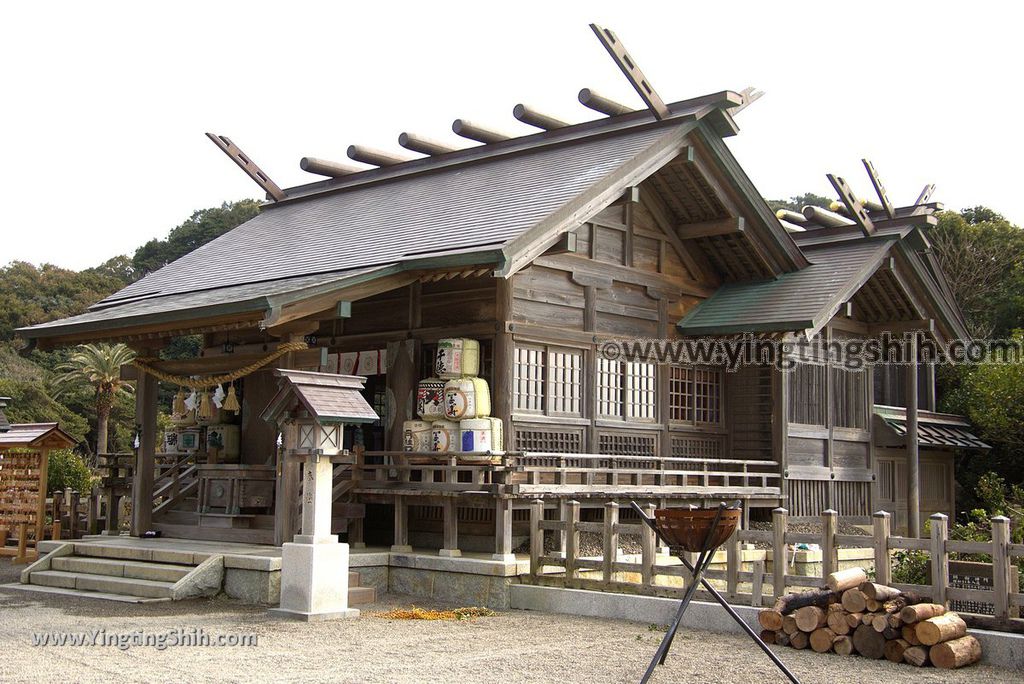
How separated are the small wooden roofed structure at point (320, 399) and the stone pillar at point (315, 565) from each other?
0.53 metres

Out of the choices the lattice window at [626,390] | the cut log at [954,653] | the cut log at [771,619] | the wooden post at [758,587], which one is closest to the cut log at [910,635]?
the cut log at [954,653]

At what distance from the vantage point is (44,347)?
17.4 m

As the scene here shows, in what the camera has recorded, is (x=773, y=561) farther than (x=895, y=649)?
Yes

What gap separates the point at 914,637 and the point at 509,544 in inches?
204

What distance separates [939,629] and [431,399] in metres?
7.45

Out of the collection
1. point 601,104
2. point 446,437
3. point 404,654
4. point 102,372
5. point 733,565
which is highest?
point 601,104

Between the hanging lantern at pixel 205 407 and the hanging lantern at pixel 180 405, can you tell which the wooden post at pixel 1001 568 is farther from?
the hanging lantern at pixel 180 405

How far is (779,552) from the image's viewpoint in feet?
35.8

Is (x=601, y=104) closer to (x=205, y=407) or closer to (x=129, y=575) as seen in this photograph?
(x=205, y=407)

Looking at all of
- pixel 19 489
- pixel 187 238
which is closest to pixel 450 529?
pixel 19 489

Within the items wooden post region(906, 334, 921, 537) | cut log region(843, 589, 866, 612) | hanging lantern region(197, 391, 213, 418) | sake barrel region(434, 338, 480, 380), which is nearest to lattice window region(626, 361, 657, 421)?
sake barrel region(434, 338, 480, 380)

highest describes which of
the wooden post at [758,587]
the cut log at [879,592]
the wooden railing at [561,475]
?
the wooden railing at [561,475]

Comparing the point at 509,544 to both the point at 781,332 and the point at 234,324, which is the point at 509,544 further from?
the point at 781,332

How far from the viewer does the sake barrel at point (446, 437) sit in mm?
14328
